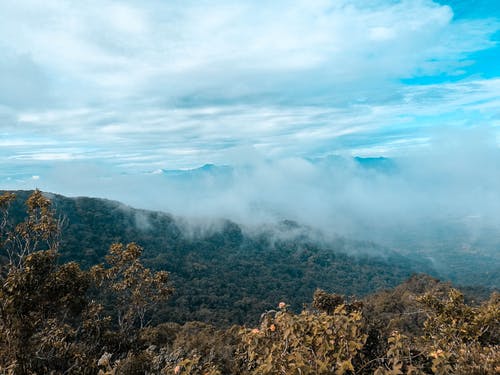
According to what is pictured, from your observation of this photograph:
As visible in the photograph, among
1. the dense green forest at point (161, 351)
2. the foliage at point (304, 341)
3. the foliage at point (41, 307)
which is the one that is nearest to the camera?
the foliage at point (304, 341)

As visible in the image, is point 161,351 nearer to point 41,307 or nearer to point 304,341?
point 41,307

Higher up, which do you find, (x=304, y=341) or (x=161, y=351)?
(x=304, y=341)

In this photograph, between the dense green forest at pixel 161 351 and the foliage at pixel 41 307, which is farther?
the foliage at pixel 41 307

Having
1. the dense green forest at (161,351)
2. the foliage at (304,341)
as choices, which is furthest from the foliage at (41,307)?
the foliage at (304,341)

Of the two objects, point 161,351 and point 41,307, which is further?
point 161,351

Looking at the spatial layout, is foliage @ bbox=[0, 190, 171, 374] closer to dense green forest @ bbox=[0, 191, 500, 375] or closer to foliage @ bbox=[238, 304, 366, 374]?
dense green forest @ bbox=[0, 191, 500, 375]

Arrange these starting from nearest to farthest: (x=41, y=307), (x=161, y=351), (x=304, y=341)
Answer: (x=304, y=341) → (x=41, y=307) → (x=161, y=351)

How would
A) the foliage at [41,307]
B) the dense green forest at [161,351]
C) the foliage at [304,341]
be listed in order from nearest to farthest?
1. the foliage at [304,341]
2. the dense green forest at [161,351]
3. the foliage at [41,307]

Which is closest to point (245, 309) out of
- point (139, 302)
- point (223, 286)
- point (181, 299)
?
point (181, 299)

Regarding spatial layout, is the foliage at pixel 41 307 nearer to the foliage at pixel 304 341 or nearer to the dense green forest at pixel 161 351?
the dense green forest at pixel 161 351

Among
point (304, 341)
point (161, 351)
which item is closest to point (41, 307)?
point (161, 351)

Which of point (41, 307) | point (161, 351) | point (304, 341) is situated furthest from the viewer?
point (161, 351)

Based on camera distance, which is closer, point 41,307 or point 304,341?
point 304,341

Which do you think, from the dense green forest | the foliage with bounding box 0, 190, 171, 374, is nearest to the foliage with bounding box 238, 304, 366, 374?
the dense green forest
